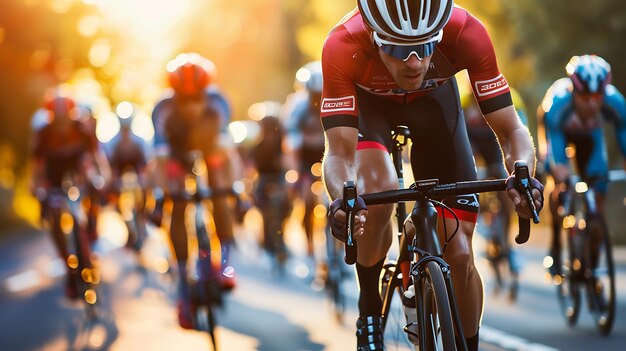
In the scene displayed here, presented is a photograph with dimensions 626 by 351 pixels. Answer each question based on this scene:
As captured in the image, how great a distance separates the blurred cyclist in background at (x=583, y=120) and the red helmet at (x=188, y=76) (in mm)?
2645

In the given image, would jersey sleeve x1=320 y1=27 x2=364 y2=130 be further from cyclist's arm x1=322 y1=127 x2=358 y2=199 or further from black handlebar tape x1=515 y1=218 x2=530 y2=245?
black handlebar tape x1=515 y1=218 x2=530 y2=245

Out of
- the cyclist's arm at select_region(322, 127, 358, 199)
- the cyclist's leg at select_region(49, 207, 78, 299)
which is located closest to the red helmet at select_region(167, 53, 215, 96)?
the cyclist's leg at select_region(49, 207, 78, 299)

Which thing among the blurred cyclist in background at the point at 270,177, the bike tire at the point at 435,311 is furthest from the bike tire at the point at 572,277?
the blurred cyclist in background at the point at 270,177

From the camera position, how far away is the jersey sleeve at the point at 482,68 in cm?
500

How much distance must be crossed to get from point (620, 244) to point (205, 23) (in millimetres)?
58696

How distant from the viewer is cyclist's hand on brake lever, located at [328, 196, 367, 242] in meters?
4.42

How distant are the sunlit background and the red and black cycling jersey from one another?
183 inches

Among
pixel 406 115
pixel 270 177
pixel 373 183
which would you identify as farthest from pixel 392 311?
pixel 270 177

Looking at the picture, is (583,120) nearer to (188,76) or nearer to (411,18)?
(188,76)

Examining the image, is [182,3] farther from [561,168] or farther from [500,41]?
→ [561,168]

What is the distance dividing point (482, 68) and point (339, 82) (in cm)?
62

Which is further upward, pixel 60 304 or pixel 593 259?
A: pixel 60 304

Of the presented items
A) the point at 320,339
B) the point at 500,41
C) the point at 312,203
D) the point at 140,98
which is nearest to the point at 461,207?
the point at 320,339

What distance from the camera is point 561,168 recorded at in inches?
333
